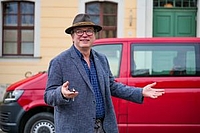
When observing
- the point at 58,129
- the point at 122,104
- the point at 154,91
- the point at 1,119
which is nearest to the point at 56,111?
the point at 58,129

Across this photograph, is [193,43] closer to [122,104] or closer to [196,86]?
[196,86]

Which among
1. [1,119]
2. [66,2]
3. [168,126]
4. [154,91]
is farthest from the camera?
[66,2]

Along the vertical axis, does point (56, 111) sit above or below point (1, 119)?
above

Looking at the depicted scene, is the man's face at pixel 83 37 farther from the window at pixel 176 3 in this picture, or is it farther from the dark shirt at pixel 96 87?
the window at pixel 176 3

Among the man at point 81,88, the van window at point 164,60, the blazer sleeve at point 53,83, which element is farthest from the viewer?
the van window at point 164,60

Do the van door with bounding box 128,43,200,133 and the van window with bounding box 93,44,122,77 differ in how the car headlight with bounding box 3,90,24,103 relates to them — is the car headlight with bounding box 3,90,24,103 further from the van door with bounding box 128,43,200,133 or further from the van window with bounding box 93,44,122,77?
the van door with bounding box 128,43,200,133

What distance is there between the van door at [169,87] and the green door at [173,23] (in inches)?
248

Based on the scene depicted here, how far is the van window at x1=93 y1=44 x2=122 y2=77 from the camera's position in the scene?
19.1 ft

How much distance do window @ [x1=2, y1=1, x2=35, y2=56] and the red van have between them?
6.18m

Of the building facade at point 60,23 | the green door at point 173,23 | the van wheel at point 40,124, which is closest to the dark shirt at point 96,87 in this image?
the van wheel at point 40,124

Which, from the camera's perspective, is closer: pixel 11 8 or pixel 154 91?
pixel 154 91

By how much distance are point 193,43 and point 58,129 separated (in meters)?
3.29

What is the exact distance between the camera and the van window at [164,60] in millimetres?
5746

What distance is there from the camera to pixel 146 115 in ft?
18.5
